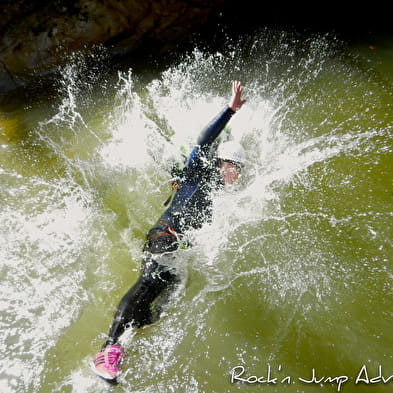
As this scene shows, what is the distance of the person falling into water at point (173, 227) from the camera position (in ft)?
6.43

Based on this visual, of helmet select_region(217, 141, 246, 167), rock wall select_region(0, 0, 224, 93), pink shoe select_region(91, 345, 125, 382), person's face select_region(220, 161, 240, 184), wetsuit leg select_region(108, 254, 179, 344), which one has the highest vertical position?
rock wall select_region(0, 0, 224, 93)

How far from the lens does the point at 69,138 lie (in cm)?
380

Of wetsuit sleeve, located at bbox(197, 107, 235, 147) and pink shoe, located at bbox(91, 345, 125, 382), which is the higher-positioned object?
wetsuit sleeve, located at bbox(197, 107, 235, 147)

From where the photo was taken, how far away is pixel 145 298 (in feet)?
6.90

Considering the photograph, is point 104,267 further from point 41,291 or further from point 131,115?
point 131,115

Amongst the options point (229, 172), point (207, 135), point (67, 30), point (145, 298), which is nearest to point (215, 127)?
point (207, 135)

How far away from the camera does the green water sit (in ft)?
6.12

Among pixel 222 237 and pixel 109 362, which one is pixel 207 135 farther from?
pixel 109 362

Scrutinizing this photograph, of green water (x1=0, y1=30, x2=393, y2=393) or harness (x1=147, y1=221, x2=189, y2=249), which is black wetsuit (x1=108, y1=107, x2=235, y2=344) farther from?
green water (x1=0, y1=30, x2=393, y2=393)

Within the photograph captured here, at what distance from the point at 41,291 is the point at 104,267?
1.68 ft

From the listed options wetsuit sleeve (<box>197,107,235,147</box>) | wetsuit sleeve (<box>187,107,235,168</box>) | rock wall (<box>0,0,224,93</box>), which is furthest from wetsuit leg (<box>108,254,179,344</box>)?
rock wall (<box>0,0,224,93</box>)

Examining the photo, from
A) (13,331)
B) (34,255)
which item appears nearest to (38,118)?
(34,255)

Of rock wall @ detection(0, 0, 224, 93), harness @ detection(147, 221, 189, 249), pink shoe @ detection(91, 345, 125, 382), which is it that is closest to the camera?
pink shoe @ detection(91, 345, 125, 382)

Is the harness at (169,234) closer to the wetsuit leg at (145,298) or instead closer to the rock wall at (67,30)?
the wetsuit leg at (145,298)
